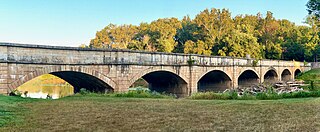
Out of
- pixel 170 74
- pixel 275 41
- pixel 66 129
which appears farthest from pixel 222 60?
pixel 275 41

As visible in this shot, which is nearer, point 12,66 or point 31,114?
point 31,114

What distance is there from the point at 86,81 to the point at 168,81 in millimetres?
9346

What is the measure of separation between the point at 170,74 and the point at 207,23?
3404cm

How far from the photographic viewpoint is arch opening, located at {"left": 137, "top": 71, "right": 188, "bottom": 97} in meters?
26.0

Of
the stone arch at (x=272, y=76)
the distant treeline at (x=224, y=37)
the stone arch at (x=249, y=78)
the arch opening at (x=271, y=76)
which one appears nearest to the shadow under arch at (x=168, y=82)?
the stone arch at (x=249, y=78)

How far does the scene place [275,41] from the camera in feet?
217

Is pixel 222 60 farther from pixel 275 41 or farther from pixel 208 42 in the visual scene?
pixel 275 41

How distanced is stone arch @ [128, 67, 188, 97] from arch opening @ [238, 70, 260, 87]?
1381 centimetres

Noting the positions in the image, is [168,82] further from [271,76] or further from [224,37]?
[224,37]

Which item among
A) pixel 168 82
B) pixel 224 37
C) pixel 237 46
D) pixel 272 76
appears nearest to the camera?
pixel 168 82

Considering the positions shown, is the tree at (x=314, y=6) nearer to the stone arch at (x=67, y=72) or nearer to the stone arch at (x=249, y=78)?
the stone arch at (x=249, y=78)

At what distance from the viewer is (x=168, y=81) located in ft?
93.0

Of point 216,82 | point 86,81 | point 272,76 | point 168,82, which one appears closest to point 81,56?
point 86,81

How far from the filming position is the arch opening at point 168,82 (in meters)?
26.0
